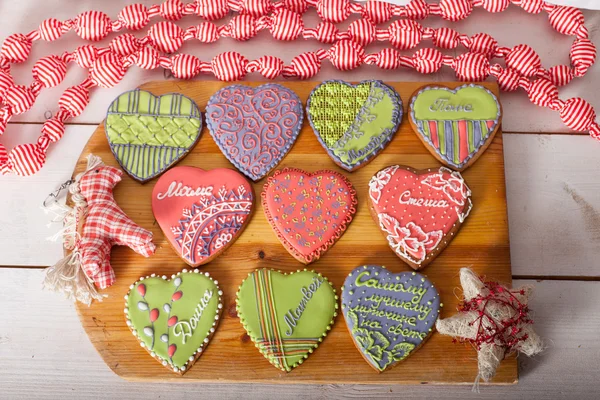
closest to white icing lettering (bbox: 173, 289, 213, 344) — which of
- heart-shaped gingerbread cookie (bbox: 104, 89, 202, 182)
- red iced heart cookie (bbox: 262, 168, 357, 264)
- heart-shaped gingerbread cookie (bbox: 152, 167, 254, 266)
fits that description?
heart-shaped gingerbread cookie (bbox: 152, 167, 254, 266)

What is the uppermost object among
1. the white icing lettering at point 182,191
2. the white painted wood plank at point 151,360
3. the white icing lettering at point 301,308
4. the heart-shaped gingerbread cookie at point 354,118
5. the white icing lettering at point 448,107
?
the white icing lettering at point 448,107

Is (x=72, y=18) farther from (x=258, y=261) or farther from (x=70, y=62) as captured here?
(x=258, y=261)

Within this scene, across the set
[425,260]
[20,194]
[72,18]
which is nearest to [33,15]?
[72,18]

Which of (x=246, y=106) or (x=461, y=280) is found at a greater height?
(x=246, y=106)

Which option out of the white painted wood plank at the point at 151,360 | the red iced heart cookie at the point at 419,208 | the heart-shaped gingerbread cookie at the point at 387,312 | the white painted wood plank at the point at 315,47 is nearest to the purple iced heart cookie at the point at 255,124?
the white painted wood plank at the point at 315,47

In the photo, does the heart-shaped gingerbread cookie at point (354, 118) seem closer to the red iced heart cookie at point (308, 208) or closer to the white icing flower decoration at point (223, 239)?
the red iced heart cookie at point (308, 208)

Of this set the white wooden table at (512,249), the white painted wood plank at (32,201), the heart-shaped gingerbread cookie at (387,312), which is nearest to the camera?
the heart-shaped gingerbread cookie at (387,312)

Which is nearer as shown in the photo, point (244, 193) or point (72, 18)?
point (244, 193)
